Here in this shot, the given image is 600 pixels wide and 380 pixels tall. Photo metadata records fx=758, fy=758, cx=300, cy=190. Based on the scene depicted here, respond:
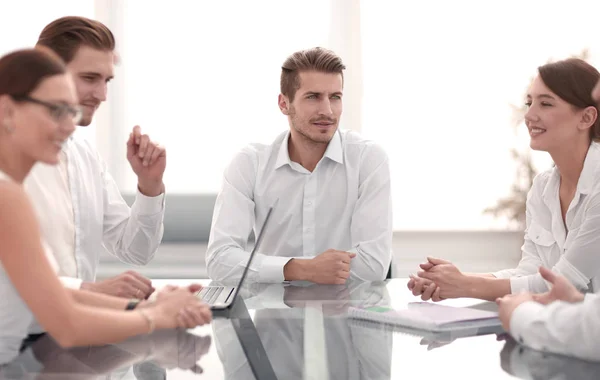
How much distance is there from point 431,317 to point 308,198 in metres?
1.41

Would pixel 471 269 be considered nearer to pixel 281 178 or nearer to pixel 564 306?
pixel 281 178

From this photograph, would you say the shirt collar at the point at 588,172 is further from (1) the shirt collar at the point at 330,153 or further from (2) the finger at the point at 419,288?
(1) the shirt collar at the point at 330,153

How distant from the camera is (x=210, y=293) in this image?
225cm

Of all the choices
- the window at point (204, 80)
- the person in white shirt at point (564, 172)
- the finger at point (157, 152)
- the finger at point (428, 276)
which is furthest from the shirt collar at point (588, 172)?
the window at point (204, 80)

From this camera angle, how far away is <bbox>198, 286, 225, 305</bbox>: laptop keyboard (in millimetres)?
2098

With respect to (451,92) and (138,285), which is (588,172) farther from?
(451,92)

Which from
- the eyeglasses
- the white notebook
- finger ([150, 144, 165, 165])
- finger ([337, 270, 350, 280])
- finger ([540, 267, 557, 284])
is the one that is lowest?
finger ([337, 270, 350, 280])

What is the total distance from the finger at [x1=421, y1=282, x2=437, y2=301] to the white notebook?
216mm

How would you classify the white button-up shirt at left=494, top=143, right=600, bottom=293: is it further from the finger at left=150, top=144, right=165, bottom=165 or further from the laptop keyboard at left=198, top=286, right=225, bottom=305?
the finger at left=150, top=144, right=165, bottom=165

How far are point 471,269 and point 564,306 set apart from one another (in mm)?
3774

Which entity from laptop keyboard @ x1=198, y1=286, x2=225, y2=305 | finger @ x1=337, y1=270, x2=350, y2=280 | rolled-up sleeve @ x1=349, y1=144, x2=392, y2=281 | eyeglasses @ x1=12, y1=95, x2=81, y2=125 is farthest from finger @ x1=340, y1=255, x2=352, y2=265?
eyeglasses @ x1=12, y1=95, x2=81, y2=125

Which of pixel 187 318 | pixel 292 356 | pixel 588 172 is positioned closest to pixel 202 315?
pixel 187 318

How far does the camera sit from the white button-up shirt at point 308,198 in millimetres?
3020

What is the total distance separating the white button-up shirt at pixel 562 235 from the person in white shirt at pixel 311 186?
0.54 meters
